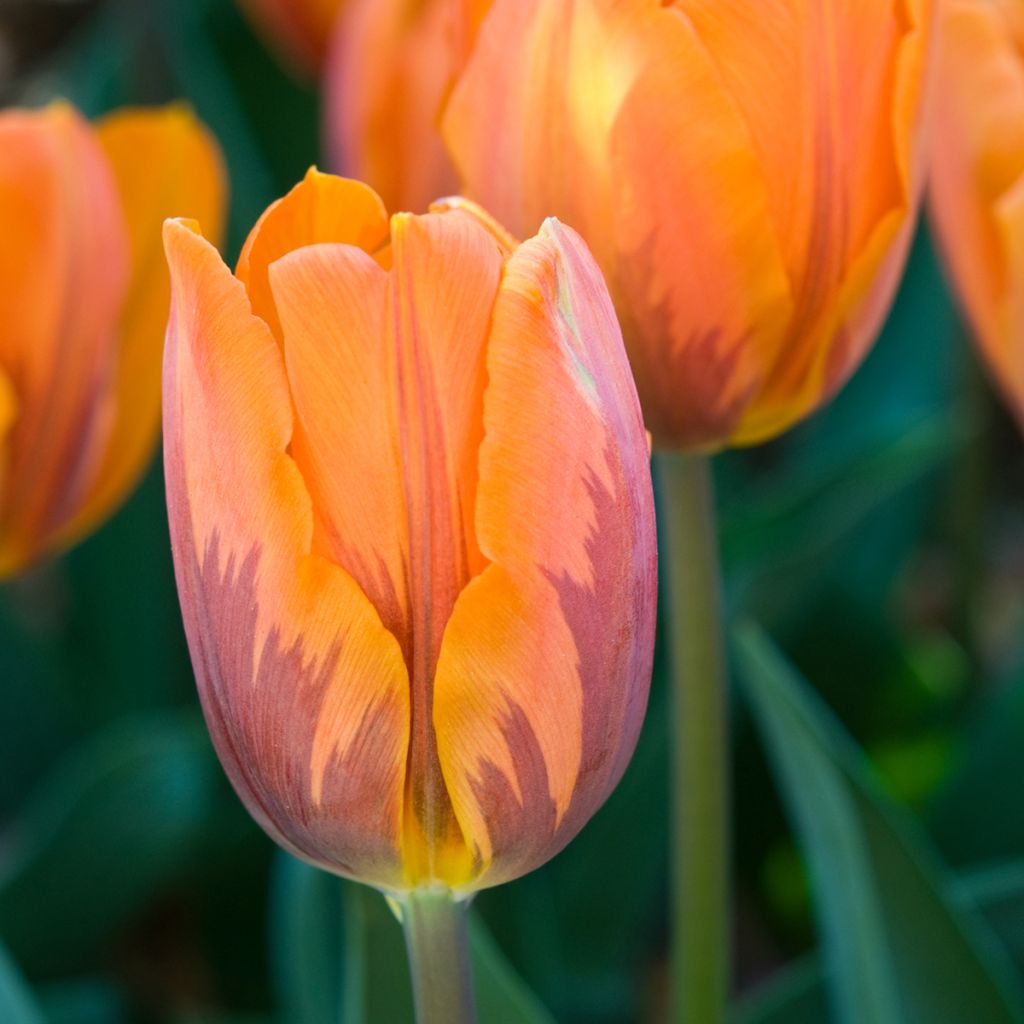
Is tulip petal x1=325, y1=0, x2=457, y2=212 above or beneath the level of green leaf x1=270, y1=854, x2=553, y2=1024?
above

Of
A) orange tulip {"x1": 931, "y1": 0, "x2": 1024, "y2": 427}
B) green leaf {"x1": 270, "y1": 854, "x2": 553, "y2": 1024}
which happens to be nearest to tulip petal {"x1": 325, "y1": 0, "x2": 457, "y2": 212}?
orange tulip {"x1": 931, "y1": 0, "x2": 1024, "y2": 427}

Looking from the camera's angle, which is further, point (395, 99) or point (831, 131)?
point (395, 99)

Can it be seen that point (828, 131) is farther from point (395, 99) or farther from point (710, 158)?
point (395, 99)

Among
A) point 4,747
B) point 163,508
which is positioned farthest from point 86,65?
point 4,747

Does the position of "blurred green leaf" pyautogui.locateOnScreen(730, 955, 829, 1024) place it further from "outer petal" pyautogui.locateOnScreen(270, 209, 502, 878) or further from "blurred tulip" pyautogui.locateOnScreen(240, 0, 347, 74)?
"blurred tulip" pyautogui.locateOnScreen(240, 0, 347, 74)

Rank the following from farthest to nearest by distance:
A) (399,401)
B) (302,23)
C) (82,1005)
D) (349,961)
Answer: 1. (302,23)
2. (82,1005)
3. (349,961)
4. (399,401)

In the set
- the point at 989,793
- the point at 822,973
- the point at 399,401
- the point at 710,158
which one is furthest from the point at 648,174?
the point at 989,793

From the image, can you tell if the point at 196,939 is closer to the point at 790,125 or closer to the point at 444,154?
the point at 444,154
